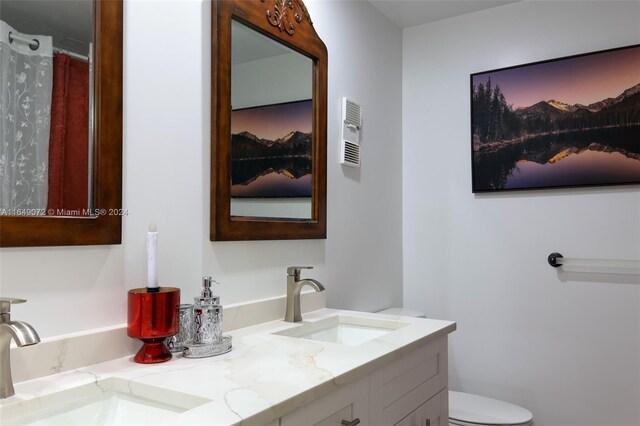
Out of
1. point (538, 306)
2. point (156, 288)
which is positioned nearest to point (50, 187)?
point (156, 288)

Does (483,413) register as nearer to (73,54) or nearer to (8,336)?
(8,336)

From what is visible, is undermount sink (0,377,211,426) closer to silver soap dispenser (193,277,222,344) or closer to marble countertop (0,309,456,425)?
marble countertop (0,309,456,425)

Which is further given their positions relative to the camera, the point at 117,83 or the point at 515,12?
the point at 515,12

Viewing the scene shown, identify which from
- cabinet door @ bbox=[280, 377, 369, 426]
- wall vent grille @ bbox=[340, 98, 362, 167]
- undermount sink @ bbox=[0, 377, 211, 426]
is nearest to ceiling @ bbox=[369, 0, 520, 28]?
wall vent grille @ bbox=[340, 98, 362, 167]

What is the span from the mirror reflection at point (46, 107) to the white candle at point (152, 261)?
6.0 inches

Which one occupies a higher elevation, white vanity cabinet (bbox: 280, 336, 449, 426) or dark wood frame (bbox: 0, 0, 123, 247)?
dark wood frame (bbox: 0, 0, 123, 247)

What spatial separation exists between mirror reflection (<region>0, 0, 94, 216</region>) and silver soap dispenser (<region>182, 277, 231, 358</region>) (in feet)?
1.14

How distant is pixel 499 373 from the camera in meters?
2.38

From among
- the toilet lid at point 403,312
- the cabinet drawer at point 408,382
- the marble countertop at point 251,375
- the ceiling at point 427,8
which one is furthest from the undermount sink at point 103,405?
the ceiling at point 427,8

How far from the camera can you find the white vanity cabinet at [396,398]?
1.06 meters

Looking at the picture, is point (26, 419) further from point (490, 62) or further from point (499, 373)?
point (490, 62)

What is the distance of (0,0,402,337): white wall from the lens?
1098 mm

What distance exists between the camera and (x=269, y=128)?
5.64 feet

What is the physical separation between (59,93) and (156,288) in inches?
18.9
